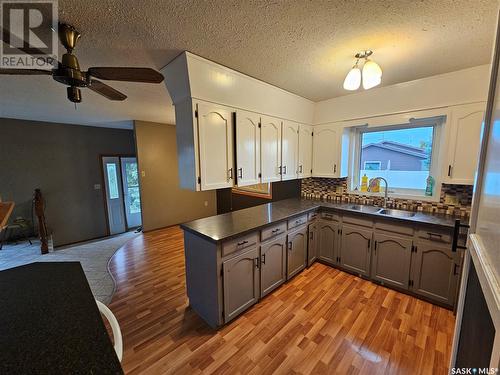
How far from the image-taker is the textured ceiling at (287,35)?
1.21m

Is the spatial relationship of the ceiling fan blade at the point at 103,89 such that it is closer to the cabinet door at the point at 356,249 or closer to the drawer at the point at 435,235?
the cabinet door at the point at 356,249

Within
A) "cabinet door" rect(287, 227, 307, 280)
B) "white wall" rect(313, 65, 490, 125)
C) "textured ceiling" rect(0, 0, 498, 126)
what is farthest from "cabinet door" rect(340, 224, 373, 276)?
"textured ceiling" rect(0, 0, 498, 126)

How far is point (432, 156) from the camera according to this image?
2.50 metres

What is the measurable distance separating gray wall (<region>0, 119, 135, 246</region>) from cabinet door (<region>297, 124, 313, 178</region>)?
4507 mm

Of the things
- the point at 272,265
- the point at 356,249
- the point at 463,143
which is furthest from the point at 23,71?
the point at 463,143

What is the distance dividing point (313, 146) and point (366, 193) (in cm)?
103

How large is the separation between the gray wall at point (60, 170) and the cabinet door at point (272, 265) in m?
4.72

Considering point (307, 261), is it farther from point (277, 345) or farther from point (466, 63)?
point (466, 63)

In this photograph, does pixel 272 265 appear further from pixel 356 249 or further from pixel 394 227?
pixel 394 227

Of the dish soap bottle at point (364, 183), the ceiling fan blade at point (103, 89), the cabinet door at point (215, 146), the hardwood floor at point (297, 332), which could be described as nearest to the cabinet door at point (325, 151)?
the dish soap bottle at point (364, 183)

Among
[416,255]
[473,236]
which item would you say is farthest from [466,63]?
[473,236]

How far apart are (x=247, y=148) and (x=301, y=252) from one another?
1493 millimetres

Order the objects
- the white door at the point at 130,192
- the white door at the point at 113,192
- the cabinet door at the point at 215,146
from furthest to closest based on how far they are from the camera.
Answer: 1. the white door at the point at 130,192
2. the white door at the point at 113,192
3. the cabinet door at the point at 215,146

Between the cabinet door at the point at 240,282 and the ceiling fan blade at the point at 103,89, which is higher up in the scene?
the ceiling fan blade at the point at 103,89
